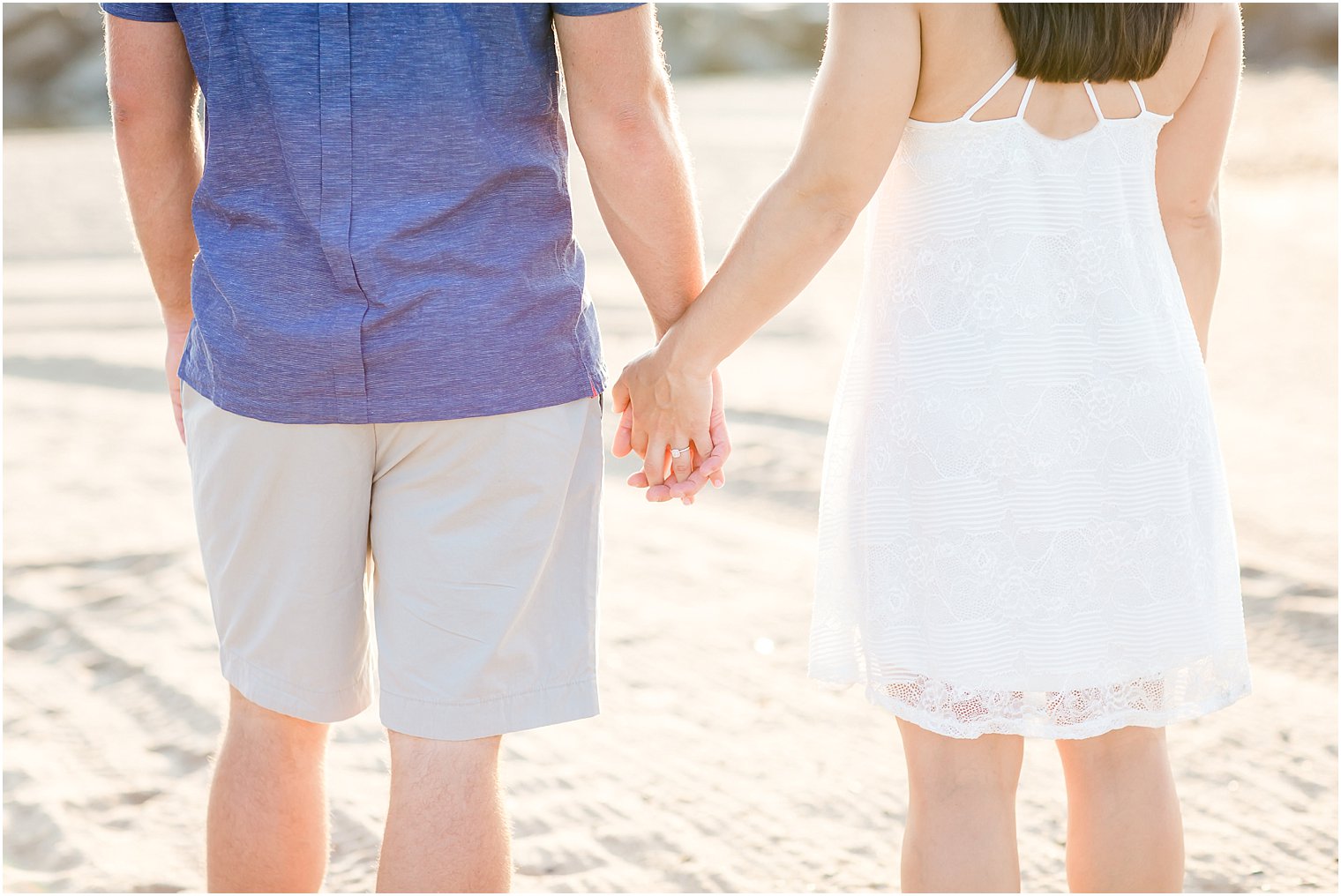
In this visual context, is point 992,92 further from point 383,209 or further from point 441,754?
point 441,754

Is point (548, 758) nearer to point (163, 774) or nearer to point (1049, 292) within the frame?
point (163, 774)

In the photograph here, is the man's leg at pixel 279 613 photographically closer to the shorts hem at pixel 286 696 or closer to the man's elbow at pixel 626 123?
the shorts hem at pixel 286 696

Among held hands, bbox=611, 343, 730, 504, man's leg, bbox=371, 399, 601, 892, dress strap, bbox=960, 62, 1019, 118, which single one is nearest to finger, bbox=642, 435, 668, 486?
held hands, bbox=611, 343, 730, 504

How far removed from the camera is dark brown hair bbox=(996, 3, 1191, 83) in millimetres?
1812

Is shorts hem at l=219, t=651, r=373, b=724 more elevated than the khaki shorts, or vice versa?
the khaki shorts

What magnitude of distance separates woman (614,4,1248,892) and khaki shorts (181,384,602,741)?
400mm

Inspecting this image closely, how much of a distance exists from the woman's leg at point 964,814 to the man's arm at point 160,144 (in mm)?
1360

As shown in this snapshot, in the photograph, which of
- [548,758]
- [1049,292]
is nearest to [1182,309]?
[1049,292]

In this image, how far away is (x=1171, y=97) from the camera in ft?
6.52

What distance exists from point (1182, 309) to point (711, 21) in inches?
1590

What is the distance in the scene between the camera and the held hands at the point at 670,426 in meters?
2.22

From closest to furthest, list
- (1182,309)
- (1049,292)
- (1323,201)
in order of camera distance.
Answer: (1049,292), (1182,309), (1323,201)

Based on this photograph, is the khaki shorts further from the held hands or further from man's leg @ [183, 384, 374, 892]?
the held hands

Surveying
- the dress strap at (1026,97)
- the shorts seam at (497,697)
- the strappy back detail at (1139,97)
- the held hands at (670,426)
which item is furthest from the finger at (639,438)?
the strappy back detail at (1139,97)
